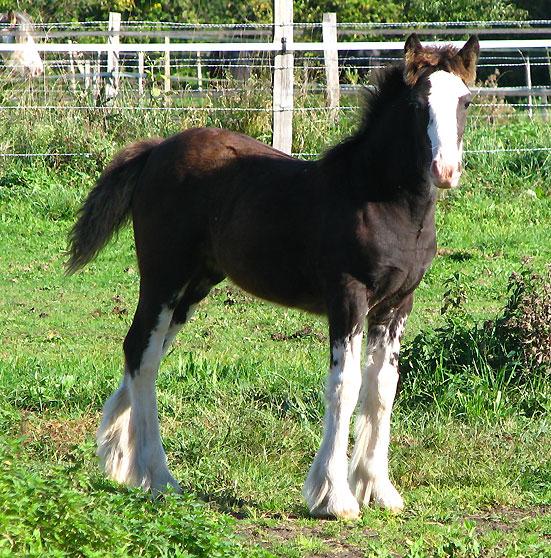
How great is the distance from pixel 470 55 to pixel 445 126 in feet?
1.80

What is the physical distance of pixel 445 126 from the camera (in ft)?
13.0

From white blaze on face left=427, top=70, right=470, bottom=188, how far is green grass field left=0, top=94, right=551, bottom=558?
1588 mm

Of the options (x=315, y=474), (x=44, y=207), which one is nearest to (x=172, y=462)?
(x=315, y=474)

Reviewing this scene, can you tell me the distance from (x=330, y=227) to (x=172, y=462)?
1731mm

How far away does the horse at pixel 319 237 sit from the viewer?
14.0 ft

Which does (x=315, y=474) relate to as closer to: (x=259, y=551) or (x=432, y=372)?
(x=259, y=551)

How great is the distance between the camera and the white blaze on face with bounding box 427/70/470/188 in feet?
12.8

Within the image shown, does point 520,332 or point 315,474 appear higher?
point 520,332

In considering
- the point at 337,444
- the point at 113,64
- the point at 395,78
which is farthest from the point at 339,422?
the point at 113,64

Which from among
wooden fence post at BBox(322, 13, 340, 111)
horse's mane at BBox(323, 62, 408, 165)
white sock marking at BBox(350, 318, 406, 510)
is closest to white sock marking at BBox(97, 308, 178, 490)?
white sock marking at BBox(350, 318, 406, 510)

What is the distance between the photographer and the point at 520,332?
18.5 ft

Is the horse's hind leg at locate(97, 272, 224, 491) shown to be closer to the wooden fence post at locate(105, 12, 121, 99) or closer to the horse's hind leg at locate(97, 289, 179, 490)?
the horse's hind leg at locate(97, 289, 179, 490)

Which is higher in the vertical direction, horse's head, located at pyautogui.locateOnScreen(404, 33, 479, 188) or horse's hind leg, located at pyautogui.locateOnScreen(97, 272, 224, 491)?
horse's head, located at pyautogui.locateOnScreen(404, 33, 479, 188)

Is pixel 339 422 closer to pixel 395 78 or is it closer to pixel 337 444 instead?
pixel 337 444
